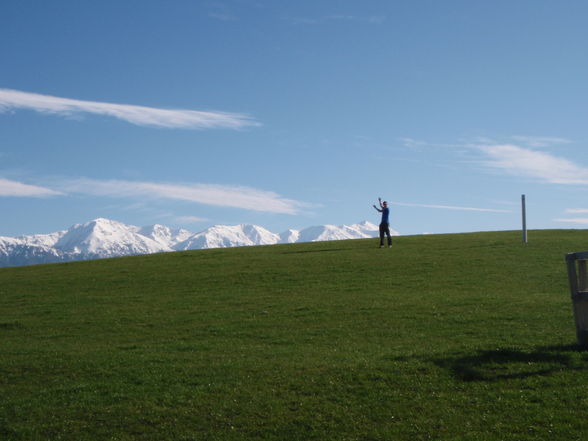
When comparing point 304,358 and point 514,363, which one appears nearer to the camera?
point 514,363

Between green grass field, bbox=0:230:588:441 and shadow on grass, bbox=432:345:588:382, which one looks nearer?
green grass field, bbox=0:230:588:441

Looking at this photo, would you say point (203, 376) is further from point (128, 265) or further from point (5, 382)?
point (128, 265)

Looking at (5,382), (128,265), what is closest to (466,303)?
(5,382)

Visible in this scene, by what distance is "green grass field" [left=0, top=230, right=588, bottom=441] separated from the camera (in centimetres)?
1084

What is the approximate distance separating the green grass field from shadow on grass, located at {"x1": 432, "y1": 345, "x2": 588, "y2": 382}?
0.15ft

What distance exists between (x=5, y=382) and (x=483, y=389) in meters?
11.6

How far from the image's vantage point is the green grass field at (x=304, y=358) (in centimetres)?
1084

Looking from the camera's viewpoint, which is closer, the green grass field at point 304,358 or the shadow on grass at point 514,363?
the green grass field at point 304,358

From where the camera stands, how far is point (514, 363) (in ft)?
43.4

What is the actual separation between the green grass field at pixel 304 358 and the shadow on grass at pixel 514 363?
5cm

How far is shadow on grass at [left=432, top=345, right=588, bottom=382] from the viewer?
12586 mm

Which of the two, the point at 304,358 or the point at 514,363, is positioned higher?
the point at 304,358

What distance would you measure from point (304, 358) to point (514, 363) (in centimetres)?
514

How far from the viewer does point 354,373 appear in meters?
13.2
